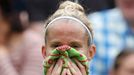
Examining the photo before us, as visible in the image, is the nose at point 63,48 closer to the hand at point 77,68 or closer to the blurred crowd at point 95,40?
the hand at point 77,68

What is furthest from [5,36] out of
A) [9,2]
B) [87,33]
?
[87,33]

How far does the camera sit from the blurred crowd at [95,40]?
16.1 ft

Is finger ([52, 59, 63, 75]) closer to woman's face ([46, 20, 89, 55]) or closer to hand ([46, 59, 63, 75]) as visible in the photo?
hand ([46, 59, 63, 75])

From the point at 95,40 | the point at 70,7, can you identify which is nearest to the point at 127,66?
the point at 95,40

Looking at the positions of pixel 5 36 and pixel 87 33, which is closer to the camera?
pixel 87 33

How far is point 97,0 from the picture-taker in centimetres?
560

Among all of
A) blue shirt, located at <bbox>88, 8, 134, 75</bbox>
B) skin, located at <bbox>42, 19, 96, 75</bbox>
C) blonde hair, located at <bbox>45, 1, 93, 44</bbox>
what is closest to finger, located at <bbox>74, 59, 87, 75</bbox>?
skin, located at <bbox>42, 19, 96, 75</bbox>

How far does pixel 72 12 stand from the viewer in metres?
3.66

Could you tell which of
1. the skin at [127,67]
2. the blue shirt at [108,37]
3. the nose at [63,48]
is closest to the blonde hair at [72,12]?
the nose at [63,48]

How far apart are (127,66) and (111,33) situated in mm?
587

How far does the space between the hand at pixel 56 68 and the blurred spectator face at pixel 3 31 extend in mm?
2000

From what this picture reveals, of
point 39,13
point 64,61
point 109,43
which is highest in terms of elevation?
point 39,13

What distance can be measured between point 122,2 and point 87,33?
1.47 meters

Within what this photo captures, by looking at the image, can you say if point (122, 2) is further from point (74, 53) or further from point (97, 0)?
point (74, 53)
